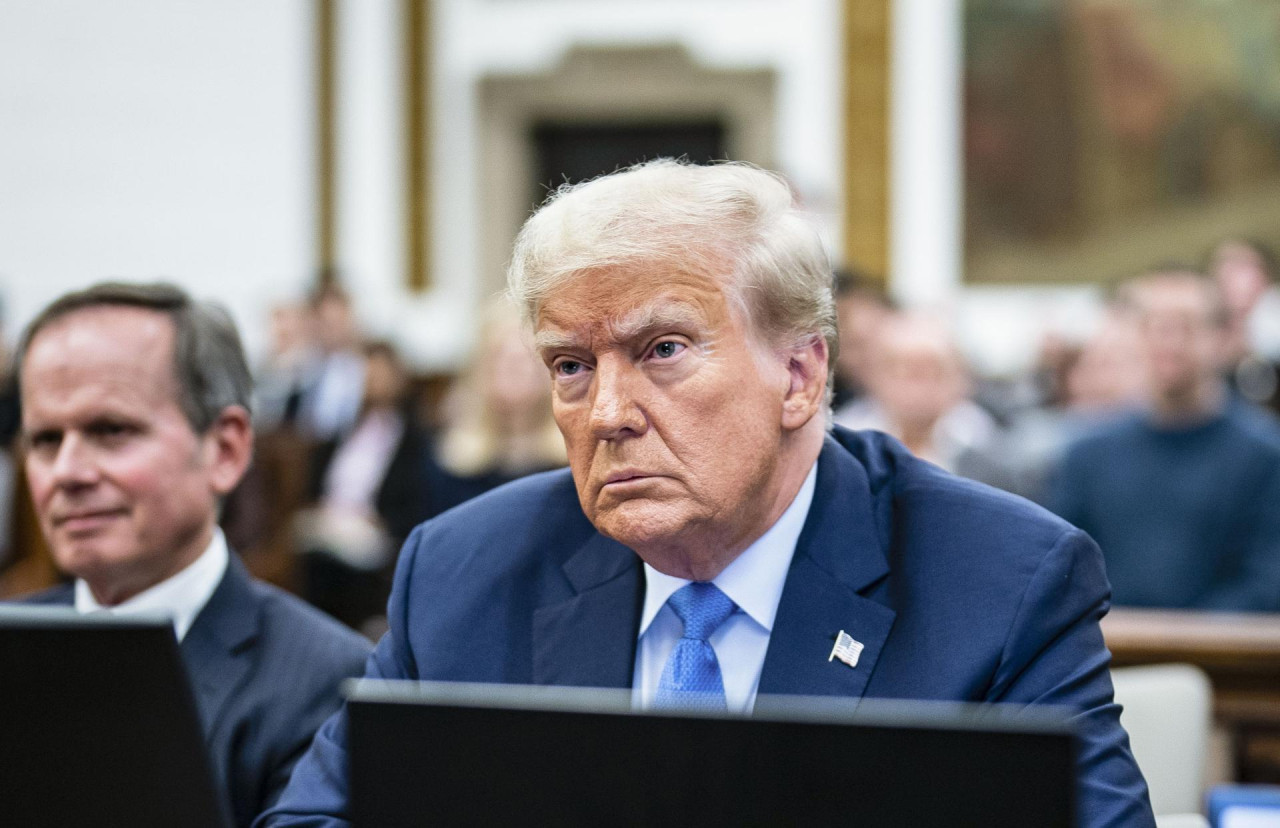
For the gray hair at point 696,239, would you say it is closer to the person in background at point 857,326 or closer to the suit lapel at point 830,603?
the suit lapel at point 830,603

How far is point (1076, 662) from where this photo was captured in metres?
1.85

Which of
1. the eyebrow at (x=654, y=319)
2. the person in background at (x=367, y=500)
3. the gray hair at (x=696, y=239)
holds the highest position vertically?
the gray hair at (x=696, y=239)

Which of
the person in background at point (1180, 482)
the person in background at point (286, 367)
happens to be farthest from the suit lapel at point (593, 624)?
the person in background at point (286, 367)

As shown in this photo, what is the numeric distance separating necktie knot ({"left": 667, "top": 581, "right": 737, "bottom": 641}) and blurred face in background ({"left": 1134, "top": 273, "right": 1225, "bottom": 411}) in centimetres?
336

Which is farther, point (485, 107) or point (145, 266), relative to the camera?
point (485, 107)

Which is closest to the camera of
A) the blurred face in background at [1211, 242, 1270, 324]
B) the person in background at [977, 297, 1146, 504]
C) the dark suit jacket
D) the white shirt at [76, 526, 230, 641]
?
the dark suit jacket

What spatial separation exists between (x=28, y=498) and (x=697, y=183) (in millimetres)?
4849

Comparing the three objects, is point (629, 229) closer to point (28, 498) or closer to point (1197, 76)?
point (28, 498)

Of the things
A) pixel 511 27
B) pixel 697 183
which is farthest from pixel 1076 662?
pixel 511 27

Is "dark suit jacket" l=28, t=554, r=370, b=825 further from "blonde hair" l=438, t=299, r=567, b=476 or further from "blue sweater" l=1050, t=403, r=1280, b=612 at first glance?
"blue sweater" l=1050, t=403, r=1280, b=612

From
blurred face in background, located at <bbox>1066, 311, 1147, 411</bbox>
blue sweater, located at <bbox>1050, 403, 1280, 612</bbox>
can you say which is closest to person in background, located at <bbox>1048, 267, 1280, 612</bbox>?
blue sweater, located at <bbox>1050, 403, 1280, 612</bbox>

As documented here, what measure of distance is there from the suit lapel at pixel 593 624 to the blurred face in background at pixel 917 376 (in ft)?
9.80

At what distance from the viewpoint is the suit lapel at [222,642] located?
2.31m

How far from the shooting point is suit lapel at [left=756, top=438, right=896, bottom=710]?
76.1 inches
